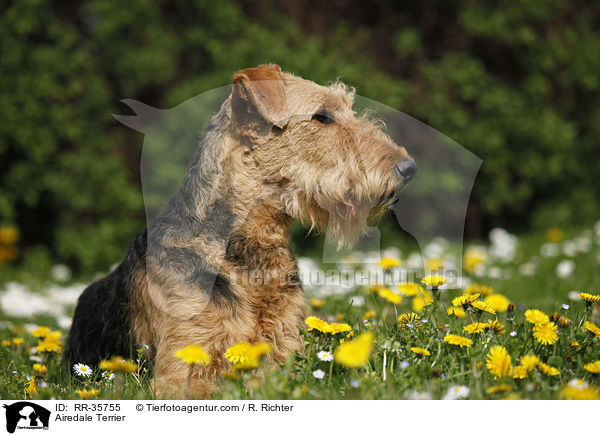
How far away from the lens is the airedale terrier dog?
2.68 meters

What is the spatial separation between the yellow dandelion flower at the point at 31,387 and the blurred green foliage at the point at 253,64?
4.28m

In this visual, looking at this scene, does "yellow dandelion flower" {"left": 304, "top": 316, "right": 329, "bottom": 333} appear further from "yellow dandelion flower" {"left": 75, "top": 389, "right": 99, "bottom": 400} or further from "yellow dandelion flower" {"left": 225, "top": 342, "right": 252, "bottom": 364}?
"yellow dandelion flower" {"left": 75, "top": 389, "right": 99, "bottom": 400}

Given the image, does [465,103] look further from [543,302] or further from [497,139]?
[543,302]

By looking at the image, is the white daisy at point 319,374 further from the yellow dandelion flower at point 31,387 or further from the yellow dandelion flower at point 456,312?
the yellow dandelion flower at point 31,387

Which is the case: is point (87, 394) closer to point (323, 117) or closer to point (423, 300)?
point (423, 300)

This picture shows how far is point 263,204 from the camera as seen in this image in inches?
113

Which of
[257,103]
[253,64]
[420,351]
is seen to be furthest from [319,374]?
[253,64]
